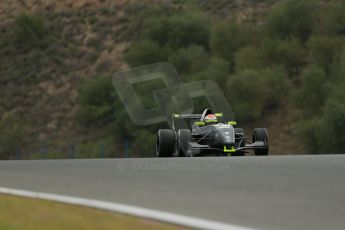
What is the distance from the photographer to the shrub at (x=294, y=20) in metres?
53.0

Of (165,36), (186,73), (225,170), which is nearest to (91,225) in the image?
(225,170)

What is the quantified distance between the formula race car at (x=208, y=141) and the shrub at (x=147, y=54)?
3361cm

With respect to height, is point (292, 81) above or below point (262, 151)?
below

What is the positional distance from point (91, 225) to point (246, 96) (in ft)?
132

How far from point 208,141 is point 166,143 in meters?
1.26

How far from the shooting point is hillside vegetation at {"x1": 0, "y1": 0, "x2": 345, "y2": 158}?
4534cm

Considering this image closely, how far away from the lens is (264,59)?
51531 mm

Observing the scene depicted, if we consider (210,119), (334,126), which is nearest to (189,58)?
(334,126)

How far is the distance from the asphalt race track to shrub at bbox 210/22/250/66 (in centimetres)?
3989

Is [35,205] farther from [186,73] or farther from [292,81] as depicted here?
[186,73]

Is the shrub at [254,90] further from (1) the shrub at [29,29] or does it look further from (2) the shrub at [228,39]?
(1) the shrub at [29,29]

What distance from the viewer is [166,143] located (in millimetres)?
22734

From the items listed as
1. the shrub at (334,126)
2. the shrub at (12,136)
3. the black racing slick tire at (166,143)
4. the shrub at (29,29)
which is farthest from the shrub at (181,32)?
the black racing slick tire at (166,143)

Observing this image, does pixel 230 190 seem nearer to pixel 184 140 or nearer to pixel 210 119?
pixel 184 140
